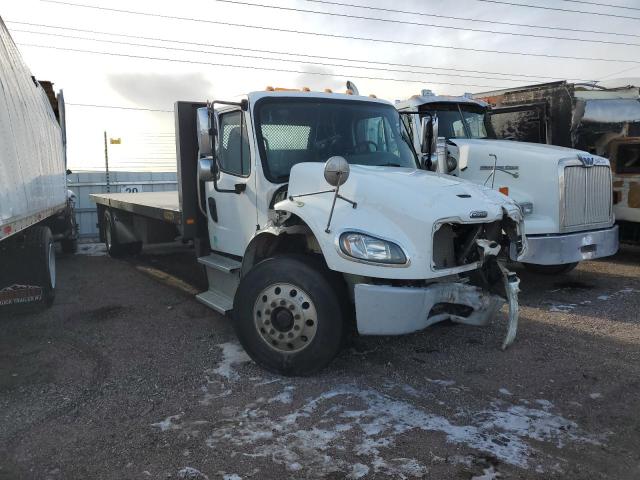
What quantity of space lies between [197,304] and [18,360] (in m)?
2.31

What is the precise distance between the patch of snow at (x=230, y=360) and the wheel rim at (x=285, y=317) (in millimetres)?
451

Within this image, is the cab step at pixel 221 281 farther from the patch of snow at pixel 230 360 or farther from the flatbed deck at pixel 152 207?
the flatbed deck at pixel 152 207

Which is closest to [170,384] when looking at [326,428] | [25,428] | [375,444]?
[25,428]

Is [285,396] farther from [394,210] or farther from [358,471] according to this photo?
[394,210]

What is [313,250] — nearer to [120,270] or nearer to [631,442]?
[631,442]

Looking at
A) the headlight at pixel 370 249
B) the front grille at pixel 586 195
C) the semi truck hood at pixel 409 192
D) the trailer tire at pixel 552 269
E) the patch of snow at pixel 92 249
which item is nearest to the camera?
the headlight at pixel 370 249

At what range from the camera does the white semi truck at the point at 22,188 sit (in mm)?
4751

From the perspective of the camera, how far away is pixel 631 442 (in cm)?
318

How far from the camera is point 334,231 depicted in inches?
150

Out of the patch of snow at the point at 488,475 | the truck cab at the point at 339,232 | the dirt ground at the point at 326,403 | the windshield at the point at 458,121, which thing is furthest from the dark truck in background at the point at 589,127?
the patch of snow at the point at 488,475

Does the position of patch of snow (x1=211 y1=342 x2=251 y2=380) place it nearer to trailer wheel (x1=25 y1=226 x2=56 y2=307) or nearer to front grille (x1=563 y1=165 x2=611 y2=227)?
trailer wheel (x1=25 y1=226 x2=56 y2=307)

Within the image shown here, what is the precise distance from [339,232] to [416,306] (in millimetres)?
762

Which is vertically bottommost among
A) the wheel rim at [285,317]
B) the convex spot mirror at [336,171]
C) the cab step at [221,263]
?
the wheel rim at [285,317]

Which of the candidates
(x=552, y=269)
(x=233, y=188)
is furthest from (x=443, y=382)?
(x=552, y=269)
